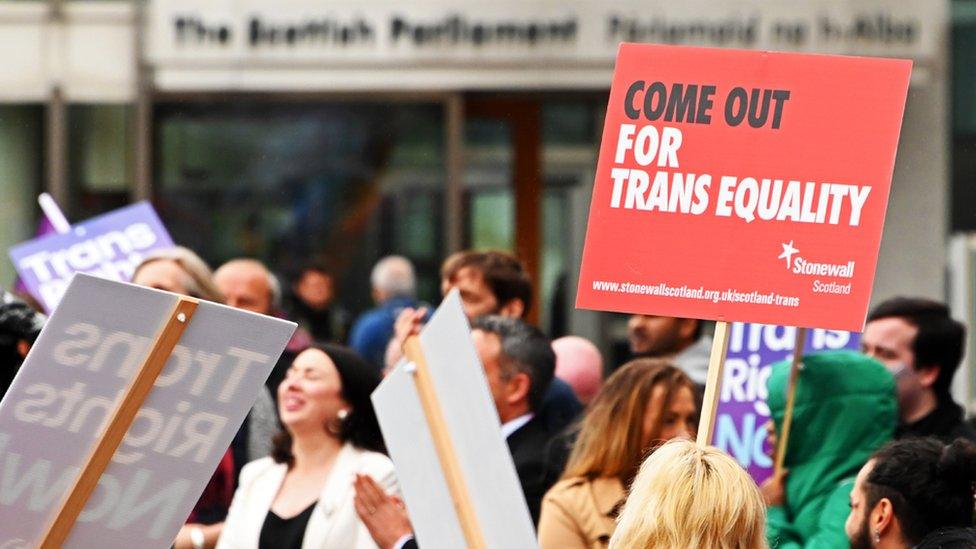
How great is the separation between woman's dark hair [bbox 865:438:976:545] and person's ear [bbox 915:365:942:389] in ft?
5.91

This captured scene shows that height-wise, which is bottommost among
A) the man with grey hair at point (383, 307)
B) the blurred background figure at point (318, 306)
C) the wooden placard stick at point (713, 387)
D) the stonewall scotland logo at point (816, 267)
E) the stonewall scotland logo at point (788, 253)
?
the blurred background figure at point (318, 306)

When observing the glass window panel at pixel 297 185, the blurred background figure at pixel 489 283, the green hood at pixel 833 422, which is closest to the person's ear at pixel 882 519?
the green hood at pixel 833 422

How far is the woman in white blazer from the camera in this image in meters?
5.17

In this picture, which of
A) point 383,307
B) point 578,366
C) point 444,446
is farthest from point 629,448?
point 383,307

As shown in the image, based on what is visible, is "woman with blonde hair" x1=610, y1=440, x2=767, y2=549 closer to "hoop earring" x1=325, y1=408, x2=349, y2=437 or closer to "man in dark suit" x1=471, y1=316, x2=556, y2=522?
"hoop earring" x1=325, y1=408, x2=349, y2=437

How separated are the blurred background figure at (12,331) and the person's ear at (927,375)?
294 centimetres

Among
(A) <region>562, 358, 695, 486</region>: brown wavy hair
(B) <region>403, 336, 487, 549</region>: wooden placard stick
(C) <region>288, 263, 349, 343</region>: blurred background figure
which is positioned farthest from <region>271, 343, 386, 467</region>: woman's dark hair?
(C) <region>288, 263, 349, 343</region>: blurred background figure

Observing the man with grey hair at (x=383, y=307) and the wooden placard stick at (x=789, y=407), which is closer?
the wooden placard stick at (x=789, y=407)

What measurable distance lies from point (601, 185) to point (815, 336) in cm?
223

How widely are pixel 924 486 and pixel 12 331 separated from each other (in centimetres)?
242

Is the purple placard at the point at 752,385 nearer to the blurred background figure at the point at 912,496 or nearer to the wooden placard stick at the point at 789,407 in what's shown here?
the wooden placard stick at the point at 789,407

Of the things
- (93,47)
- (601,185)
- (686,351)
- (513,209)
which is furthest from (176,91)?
(601,185)

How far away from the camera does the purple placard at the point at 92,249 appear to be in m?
7.18

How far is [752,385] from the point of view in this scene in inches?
247
